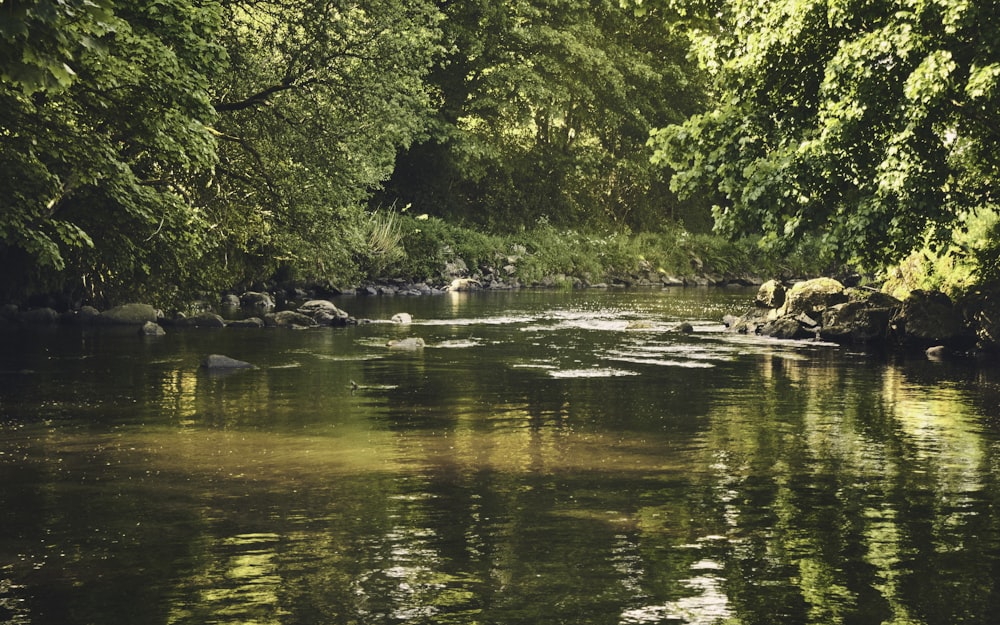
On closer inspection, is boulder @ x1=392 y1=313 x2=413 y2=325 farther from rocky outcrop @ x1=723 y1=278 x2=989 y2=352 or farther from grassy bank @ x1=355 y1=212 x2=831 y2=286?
grassy bank @ x1=355 y1=212 x2=831 y2=286

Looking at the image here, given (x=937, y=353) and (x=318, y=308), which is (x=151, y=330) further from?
(x=937, y=353)

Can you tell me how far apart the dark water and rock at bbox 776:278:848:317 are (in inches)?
410

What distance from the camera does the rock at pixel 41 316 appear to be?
115 feet

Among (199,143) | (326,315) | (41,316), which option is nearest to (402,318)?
(326,315)

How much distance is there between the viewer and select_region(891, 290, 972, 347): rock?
30031 millimetres

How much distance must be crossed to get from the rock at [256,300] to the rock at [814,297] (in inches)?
706

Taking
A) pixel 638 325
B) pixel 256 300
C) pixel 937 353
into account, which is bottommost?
pixel 937 353

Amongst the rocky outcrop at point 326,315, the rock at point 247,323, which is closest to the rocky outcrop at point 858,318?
the rocky outcrop at point 326,315

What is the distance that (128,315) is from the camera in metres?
35.4

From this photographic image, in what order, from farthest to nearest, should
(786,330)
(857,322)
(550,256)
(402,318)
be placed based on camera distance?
(550,256)
(402,318)
(786,330)
(857,322)

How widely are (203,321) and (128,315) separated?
2098 millimetres

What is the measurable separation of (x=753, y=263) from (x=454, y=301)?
28.8 m

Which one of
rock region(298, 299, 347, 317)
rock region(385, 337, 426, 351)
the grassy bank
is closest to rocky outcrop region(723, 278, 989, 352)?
rock region(385, 337, 426, 351)

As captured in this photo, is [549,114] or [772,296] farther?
[549,114]
